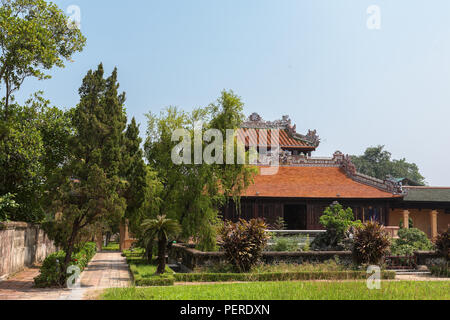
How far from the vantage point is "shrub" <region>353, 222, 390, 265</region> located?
1911 cm

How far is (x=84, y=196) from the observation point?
15812 millimetres

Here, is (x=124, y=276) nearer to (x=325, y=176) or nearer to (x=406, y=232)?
(x=406, y=232)

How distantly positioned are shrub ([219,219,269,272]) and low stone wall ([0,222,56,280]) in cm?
841

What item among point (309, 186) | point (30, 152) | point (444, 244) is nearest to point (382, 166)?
point (309, 186)

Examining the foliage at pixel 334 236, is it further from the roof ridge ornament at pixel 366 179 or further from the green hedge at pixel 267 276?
the roof ridge ornament at pixel 366 179

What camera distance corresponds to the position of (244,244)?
1825 cm

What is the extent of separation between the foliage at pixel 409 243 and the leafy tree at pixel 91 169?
1426 centimetres

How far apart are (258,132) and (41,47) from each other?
81.0ft

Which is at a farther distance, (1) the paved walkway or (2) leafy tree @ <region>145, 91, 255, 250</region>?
(2) leafy tree @ <region>145, 91, 255, 250</region>

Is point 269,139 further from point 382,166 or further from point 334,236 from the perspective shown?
point 382,166

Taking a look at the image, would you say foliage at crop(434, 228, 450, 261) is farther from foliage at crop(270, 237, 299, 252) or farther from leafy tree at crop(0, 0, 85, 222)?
leafy tree at crop(0, 0, 85, 222)

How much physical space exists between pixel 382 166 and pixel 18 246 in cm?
7895

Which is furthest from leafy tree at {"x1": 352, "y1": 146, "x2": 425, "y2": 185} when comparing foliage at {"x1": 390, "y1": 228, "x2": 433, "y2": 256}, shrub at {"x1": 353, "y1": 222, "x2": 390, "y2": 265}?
shrub at {"x1": 353, "y1": 222, "x2": 390, "y2": 265}
